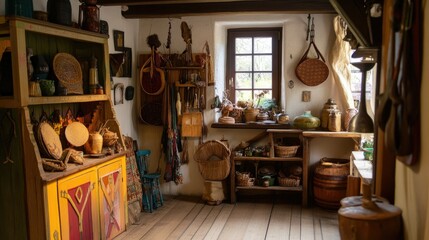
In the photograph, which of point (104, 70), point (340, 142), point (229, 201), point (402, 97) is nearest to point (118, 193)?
point (104, 70)

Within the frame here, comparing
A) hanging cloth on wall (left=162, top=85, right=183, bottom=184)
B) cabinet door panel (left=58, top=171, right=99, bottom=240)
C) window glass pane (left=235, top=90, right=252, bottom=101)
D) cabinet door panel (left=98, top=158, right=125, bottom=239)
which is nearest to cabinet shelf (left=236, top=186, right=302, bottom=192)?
hanging cloth on wall (left=162, top=85, right=183, bottom=184)

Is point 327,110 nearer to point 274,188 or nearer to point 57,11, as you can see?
point 274,188

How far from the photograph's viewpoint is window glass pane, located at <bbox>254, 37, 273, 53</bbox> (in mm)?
4961

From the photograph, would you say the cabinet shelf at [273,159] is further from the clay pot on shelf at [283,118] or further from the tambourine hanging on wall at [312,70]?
the tambourine hanging on wall at [312,70]

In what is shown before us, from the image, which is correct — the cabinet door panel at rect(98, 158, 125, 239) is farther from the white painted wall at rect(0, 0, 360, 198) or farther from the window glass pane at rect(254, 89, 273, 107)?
the window glass pane at rect(254, 89, 273, 107)

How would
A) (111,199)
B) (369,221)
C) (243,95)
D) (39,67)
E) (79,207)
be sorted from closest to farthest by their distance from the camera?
1. (369,221)
2. (39,67)
3. (79,207)
4. (111,199)
5. (243,95)

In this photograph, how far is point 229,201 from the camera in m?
4.76

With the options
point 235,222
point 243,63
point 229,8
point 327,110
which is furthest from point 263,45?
point 235,222

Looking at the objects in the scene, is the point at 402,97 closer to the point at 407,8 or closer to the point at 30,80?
the point at 407,8

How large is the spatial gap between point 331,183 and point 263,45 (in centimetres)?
189

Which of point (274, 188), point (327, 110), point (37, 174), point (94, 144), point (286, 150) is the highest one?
point (327, 110)

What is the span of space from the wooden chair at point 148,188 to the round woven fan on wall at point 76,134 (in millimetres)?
1199

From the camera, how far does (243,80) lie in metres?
5.06

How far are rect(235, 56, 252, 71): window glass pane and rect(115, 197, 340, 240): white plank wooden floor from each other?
5.47 ft
